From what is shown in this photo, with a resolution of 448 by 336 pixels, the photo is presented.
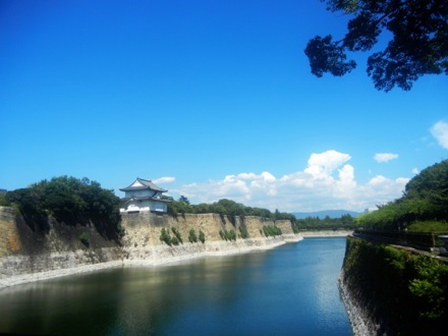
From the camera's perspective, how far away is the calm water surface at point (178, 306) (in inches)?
444

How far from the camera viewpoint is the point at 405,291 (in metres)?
7.07

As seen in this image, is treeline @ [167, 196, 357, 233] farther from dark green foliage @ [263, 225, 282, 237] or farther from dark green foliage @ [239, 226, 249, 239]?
dark green foliage @ [263, 225, 282, 237]

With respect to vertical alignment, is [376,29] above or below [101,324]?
above

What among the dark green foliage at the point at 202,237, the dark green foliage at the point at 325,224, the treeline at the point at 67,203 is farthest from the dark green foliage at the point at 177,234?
the dark green foliage at the point at 325,224

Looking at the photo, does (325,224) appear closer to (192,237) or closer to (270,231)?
(270,231)

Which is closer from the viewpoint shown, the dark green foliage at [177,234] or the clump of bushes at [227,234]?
the dark green foliage at [177,234]

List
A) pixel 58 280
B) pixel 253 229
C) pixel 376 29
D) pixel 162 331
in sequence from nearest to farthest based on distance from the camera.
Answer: pixel 376 29 < pixel 162 331 < pixel 58 280 < pixel 253 229

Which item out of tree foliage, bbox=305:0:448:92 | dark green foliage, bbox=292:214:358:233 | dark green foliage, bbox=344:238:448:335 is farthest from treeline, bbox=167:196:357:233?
tree foliage, bbox=305:0:448:92

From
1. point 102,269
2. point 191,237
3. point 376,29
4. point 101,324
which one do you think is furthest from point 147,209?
point 376,29

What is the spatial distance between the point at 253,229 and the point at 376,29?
5359 centimetres

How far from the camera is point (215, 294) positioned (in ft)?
53.8

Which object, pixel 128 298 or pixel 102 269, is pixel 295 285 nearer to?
pixel 128 298

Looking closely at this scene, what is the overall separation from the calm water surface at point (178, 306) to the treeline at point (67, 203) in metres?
5.57

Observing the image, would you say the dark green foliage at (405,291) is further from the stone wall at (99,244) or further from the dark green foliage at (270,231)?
the dark green foliage at (270,231)
